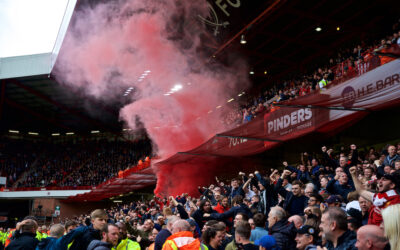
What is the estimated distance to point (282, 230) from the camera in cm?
475

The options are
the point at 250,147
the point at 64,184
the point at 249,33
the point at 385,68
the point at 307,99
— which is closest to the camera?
the point at 385,68

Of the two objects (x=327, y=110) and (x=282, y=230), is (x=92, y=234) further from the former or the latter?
(x=327, y=110)

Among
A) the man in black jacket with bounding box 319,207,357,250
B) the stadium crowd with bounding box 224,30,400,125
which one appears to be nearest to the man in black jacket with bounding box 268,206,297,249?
the man in black jacket with bounding box 319,207,357,250

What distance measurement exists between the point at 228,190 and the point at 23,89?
2276 cm

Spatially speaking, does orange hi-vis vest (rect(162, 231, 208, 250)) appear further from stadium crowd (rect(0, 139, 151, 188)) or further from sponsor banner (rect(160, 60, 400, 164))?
stadium crowd (rect(0, 139, 151, 188))

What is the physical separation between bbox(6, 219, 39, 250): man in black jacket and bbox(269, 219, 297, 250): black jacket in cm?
320

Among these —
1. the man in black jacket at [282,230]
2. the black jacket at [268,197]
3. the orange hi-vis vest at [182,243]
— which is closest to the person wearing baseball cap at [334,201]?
the man in black jacket at [282,230]

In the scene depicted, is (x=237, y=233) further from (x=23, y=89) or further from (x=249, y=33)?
(x=23, y=89)

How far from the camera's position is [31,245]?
5254mm

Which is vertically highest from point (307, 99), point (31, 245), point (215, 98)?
point (215, 98)

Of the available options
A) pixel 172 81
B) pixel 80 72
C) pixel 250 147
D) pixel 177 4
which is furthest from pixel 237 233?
pixel 80 72

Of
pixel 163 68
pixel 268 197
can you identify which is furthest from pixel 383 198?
pixel 163 68

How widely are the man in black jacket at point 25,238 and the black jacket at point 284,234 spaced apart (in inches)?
126

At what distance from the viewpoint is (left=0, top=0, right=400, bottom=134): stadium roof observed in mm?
15367
